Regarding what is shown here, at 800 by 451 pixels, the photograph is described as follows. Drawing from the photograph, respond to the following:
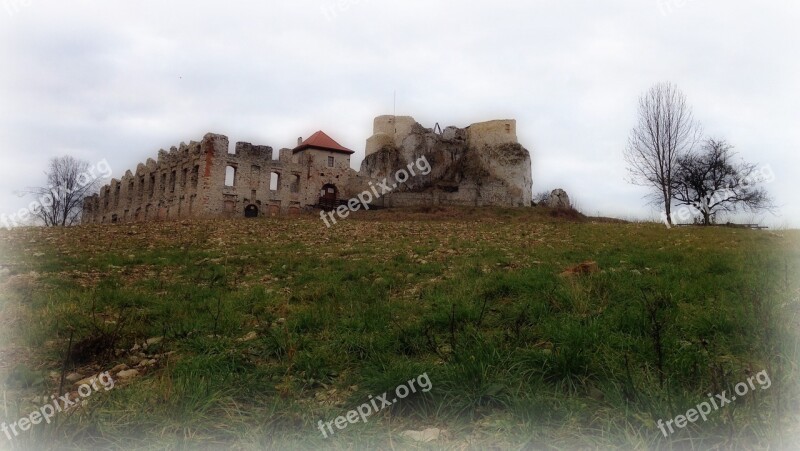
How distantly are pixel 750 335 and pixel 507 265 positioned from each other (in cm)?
525

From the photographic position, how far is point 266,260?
12.1 m

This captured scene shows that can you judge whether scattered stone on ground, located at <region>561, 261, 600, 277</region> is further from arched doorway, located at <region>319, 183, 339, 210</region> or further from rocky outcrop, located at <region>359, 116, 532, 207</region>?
rocky outcrop, located at <region>359, 116, 532, 207</region>

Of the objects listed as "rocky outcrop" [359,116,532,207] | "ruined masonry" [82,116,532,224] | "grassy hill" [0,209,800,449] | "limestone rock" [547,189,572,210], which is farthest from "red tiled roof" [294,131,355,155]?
"grassy hill" [0,209,800,449]

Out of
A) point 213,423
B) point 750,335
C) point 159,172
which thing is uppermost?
point 159,172

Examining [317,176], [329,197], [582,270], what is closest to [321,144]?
[317,176]

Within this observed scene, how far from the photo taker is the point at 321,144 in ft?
164

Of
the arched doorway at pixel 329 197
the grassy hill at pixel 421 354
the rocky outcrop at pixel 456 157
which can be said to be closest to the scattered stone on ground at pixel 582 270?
the grassy hill at pixel 421 354

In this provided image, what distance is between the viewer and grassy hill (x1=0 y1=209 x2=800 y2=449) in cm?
376

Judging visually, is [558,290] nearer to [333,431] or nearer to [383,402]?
[383,402]

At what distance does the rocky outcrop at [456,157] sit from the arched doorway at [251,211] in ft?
45.0

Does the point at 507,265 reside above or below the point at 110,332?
above

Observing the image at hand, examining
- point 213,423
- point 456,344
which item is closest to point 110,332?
point 213,423

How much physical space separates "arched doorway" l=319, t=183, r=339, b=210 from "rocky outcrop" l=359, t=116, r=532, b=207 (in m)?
→ 5.60

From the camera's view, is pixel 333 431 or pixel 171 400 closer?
pixel 333 431
